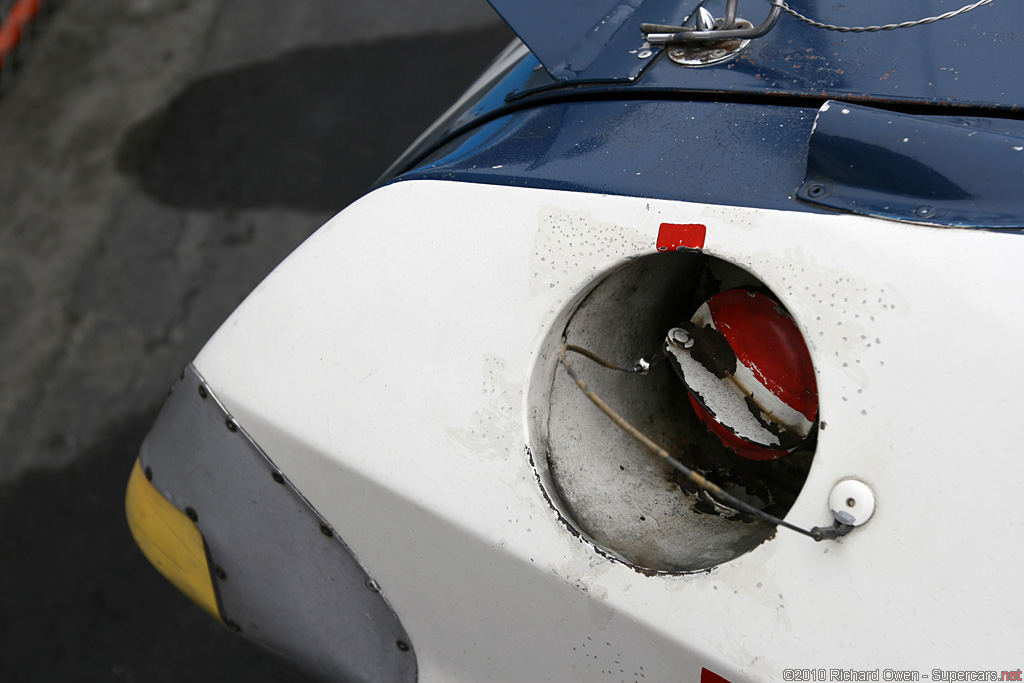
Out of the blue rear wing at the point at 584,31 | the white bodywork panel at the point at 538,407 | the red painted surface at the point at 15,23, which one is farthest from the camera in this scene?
the red painted surface at the point at 15,23

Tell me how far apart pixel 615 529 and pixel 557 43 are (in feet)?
2.51

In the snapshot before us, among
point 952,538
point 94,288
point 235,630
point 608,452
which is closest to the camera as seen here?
point 952,538

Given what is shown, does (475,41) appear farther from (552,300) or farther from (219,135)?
(552,300)

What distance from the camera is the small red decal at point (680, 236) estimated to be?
39.6 inches

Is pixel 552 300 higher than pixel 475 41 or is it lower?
higher

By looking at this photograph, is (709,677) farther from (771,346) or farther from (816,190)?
(816,190)

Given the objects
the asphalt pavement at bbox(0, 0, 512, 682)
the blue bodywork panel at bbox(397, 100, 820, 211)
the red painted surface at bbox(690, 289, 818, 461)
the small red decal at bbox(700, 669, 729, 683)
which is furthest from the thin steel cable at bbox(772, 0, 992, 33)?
the asphalt pavement at bbox(0, 0, 512, 682)

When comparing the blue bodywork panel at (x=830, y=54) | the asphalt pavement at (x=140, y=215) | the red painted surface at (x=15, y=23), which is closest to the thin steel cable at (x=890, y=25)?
the blue bodywork panel at (x=830, y=54)

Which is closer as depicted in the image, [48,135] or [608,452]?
[608,452]

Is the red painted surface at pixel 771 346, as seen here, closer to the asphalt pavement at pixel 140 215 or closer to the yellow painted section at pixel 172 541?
the yellow painted section at pixel 172 541

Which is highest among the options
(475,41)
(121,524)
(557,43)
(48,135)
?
(557,43)

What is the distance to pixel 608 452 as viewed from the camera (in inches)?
48.6

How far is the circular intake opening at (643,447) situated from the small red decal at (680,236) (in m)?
0.11

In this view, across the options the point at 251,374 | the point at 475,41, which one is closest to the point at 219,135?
the point at 475,41
